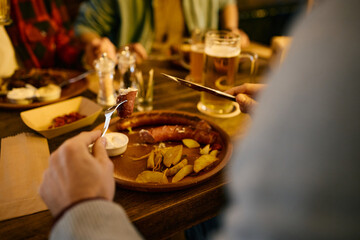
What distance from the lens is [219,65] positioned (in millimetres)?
1688

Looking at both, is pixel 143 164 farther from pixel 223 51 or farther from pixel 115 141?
pixel 223 51

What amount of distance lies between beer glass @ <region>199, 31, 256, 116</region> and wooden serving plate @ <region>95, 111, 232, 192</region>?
28 cm

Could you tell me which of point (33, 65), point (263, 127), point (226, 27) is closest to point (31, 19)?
point (33, 65)

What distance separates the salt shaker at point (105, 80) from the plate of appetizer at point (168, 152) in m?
0.34

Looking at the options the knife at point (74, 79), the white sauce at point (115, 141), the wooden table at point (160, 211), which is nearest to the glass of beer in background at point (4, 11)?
the knife at point (74, 79)

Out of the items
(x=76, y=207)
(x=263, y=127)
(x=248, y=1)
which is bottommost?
(x=248, y=1)

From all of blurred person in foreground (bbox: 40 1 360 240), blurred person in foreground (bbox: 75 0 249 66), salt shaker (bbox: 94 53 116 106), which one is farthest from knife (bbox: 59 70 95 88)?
blurred person in foreground (bbox: 40 1 360 240)

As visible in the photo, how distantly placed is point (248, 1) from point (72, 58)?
4.63m

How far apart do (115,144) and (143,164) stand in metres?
0.16

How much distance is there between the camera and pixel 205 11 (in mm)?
3717

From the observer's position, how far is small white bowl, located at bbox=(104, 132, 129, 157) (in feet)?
3.97

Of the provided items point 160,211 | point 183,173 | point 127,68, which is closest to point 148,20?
point 127,68

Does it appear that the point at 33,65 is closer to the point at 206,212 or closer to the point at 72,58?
the point at 72,58

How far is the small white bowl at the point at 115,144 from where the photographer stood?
121 centimetres
